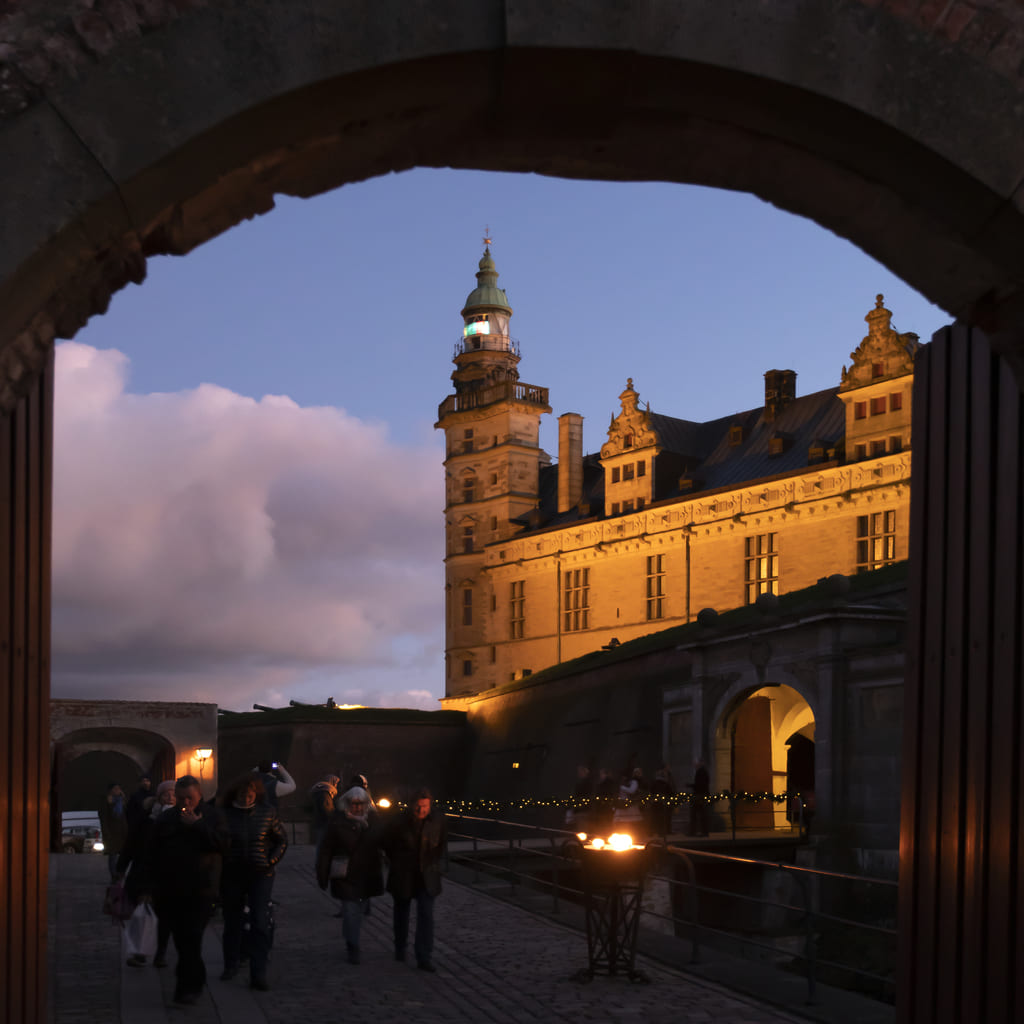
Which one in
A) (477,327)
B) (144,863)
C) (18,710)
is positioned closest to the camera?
(18,710)

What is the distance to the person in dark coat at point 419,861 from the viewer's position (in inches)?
438

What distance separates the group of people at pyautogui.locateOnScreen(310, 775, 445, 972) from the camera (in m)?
11.2

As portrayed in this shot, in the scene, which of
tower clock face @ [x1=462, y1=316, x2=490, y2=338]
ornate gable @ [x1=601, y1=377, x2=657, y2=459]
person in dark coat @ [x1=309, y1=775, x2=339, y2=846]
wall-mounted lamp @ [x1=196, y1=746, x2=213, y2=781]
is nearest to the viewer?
person in dark coat @ [x1=309, y1=775, x2=339, y2=846]

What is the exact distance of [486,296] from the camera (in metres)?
61.2

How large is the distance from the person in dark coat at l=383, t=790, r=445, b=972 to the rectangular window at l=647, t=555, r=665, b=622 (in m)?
32.3

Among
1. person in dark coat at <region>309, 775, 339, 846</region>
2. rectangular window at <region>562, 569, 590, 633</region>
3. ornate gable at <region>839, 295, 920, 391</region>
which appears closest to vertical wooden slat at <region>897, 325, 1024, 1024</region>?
person in dark coat at <region>309, 775, 339, 846</region>

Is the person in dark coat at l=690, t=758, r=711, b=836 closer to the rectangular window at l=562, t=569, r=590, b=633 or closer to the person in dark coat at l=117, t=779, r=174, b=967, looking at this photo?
the person in dark coat at l=117, t=779, r=174, b=967

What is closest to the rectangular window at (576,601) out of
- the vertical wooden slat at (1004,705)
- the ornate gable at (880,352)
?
the ornate gable at (880,352)

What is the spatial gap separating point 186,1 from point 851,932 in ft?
57.1

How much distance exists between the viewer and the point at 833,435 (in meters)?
40.0

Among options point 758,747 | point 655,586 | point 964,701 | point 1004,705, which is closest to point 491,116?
point 1004,705

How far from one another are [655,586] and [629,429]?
18.5 feet

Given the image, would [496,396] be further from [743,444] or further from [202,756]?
[202,756]

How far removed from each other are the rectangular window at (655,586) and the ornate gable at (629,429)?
3.98 meters
